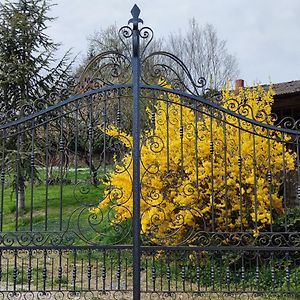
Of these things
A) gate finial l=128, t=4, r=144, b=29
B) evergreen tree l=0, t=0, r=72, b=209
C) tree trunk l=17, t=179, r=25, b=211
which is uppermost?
evergreen tree l=0, t=0, r=72, b=209

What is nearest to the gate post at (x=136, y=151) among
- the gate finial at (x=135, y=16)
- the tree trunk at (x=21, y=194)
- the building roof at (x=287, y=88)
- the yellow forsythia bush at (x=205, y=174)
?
the gate finial at (x=135, y=16)

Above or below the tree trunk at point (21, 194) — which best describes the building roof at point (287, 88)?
above

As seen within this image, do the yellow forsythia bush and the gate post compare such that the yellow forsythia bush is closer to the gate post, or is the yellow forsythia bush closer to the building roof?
the building roof

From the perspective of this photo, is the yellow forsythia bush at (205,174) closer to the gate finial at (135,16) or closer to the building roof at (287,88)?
the building roof at (287,88)

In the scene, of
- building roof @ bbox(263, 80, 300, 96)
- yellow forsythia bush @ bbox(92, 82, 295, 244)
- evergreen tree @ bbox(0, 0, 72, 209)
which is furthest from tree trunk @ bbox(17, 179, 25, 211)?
building roof @ bbox(263, 80, 300, 96)

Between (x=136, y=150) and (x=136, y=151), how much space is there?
12mm

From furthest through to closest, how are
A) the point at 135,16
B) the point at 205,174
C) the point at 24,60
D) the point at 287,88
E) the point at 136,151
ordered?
the point at 24,60 → the point at 287,88 → the point at 205,174 → the point at 135,16 → the point at 136,151

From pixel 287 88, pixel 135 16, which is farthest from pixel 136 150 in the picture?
pixel 287 88

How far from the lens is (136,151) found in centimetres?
442

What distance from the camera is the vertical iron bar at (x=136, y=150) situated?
4.32m

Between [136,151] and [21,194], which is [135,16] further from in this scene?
[21,194]

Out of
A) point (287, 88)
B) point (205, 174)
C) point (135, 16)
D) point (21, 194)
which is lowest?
point (21, 194)

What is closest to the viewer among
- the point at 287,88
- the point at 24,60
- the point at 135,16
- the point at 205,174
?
the point at 135,16

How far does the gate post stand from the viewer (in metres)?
4.32
